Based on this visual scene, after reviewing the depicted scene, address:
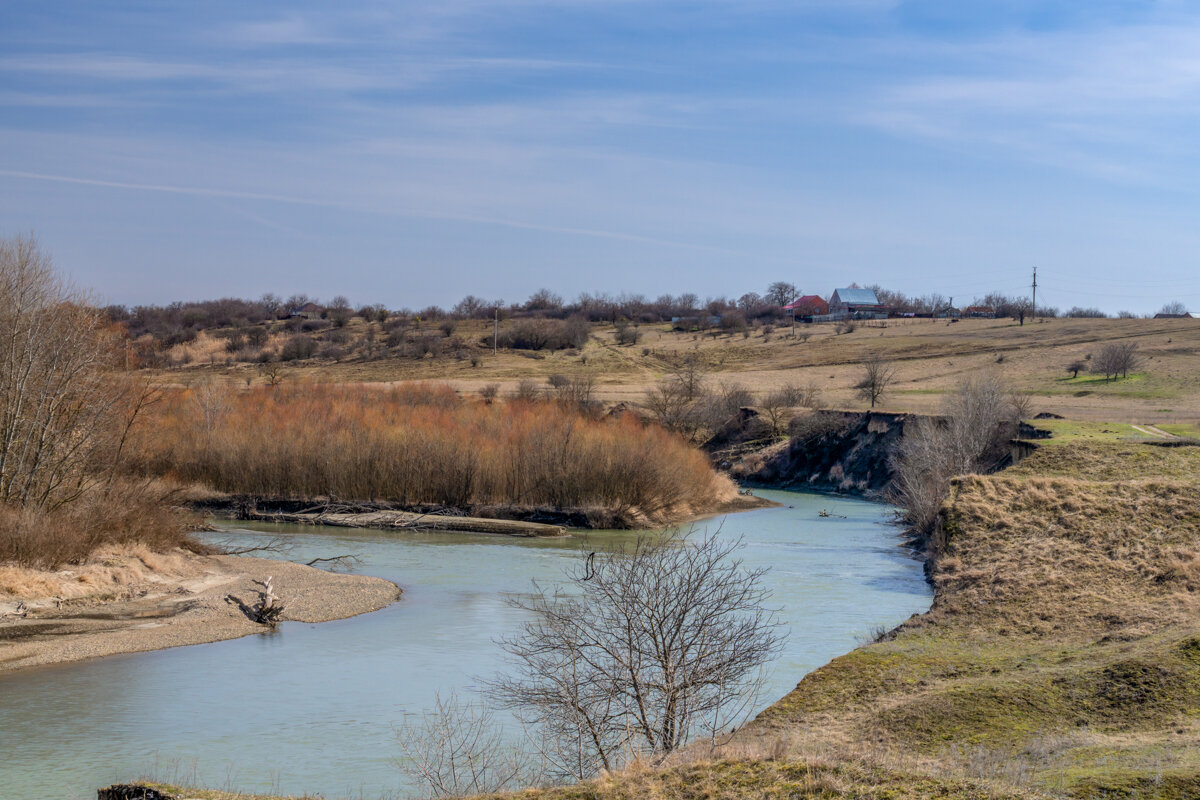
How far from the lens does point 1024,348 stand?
311ft

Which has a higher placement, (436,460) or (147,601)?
(436,460)

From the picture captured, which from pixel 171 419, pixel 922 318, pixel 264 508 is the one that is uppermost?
pixel 922 318

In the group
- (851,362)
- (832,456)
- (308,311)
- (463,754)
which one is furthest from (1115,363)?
(308,311)

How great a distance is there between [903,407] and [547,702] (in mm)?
58909

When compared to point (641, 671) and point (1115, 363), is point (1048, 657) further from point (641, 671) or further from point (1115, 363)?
point (1115, 363)

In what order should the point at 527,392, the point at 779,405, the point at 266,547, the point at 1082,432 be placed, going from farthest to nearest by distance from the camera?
the point at 779,405
the point at 527,392
the point at 1082,432
the point at 266,547

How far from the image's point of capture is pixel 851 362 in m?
95.3

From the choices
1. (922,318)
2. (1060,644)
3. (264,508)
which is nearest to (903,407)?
(264,508)

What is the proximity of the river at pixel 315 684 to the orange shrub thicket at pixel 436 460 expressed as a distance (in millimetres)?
11945

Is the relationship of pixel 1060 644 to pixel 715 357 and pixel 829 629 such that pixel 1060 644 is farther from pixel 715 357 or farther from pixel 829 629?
pixel 715 357

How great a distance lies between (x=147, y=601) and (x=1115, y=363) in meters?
70.7

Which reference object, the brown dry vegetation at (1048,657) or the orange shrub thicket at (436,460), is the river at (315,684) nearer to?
the brown dry vegetation at (1048,657)

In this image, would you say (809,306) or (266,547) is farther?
(809,306)

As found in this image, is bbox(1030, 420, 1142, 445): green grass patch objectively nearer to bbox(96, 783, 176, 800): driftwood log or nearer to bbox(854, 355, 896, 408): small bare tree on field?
bbox(854, 355, 896, 408): small bare tree on field
